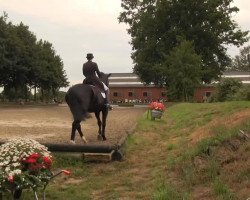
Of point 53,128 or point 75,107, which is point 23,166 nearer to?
point 75,107

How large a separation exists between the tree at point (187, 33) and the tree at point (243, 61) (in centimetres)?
5063

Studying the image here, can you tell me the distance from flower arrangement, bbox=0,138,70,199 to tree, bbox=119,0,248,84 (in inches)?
1739

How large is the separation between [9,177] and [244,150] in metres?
4.68

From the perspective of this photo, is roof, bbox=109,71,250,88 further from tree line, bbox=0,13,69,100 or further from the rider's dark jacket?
the rider's dark jacket

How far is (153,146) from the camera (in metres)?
13.3

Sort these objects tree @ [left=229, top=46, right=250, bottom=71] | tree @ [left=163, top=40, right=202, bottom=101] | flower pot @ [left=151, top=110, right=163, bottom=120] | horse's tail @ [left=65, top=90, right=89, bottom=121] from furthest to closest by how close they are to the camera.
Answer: tree @ [left=229, top=46, right=250, bottom=71], tree @ [left=163, top=40, right=202, bottom=101], flower pot @ [left=151, top=110, right=163, bottom=120], horse's tail @ [left=65, top=90, right=89, bottom=121]

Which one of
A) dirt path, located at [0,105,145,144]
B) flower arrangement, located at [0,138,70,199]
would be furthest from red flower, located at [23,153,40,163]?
dirt path, located at [0,105,145,144]

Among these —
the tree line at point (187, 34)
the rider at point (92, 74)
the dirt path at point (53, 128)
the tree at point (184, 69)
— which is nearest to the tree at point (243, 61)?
the tree line at point (187, 34)

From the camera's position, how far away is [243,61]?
10719cm

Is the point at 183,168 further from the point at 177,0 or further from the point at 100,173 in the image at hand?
the point at 177,0

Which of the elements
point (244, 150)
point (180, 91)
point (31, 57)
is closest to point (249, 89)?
point (180, 91)

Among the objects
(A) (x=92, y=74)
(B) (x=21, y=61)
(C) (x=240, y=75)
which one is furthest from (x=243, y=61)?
(A) (x=92, y=74)

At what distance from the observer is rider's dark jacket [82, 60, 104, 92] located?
1430cm

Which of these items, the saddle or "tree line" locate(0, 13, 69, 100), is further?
"tree line" locate(0, 13, 69, 100)
